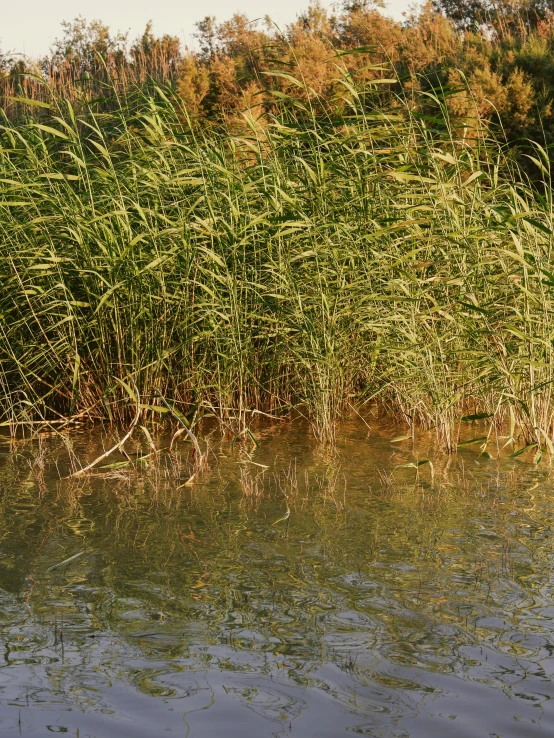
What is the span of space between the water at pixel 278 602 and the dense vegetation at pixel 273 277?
0.74 m

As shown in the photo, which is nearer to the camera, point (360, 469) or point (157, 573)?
point (157, 573)

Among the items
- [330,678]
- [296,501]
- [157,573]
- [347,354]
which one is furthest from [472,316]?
[330,678]

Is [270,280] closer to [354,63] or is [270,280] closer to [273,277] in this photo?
[273,277]

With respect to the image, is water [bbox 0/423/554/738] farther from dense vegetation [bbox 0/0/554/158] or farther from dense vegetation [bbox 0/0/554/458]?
dense vegetation [bbox 0/0/554/158]

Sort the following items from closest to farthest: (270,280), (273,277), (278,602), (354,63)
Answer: (278,602) → (273,277) → (270,280) → (354,63)

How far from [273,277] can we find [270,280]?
0.21 metres

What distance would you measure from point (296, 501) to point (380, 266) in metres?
1.73

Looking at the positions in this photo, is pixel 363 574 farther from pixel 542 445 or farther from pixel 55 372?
pixel 55 372

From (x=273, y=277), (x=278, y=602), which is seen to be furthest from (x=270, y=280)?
(x=278, y=602)

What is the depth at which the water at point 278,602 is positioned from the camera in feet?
7.66

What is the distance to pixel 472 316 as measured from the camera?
17.2ft

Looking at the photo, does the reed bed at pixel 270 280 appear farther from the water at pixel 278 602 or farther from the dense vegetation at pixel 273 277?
the water at pixel 278 602

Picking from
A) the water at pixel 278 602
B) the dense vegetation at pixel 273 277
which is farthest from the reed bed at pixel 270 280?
the water at pixel 278 602

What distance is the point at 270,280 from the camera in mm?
5723
